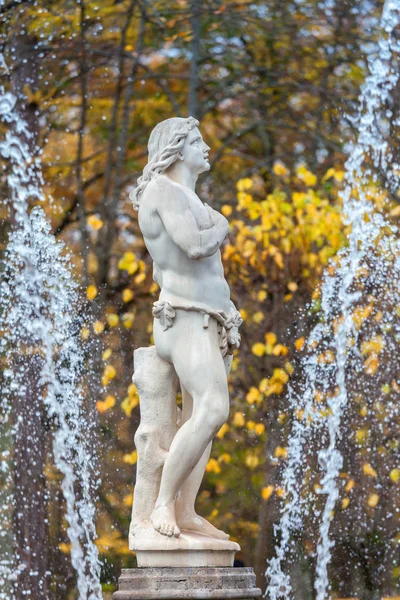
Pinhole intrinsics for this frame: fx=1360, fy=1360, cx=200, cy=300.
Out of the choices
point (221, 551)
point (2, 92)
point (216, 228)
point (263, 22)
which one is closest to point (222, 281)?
point (216, 228)

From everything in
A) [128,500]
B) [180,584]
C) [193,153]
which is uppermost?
[193,153]

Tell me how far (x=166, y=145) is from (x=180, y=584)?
245 centimetres

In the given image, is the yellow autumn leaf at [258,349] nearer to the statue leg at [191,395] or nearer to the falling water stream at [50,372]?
the falling water stream at [50,372]

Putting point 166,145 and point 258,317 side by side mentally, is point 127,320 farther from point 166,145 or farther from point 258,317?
point 166,145

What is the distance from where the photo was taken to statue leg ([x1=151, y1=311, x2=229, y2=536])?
7.34 meters

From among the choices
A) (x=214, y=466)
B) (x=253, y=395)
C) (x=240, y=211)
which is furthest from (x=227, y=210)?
(x=214, y=466)

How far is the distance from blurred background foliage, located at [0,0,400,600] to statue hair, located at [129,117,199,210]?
17.6ft

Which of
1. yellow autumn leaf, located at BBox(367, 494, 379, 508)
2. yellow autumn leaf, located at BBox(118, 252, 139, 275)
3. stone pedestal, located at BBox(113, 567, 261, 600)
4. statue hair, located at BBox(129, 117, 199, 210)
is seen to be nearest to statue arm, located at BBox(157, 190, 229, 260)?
statue hair, located at BBox(129, 117, 199, 210)

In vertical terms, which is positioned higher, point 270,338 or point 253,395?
point 270,338

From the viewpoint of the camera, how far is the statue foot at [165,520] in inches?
285

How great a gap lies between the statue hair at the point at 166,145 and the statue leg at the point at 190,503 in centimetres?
120

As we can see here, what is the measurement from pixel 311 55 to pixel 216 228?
34.0ft

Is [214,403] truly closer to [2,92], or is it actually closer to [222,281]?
[222,281]

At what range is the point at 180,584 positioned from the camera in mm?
7117
